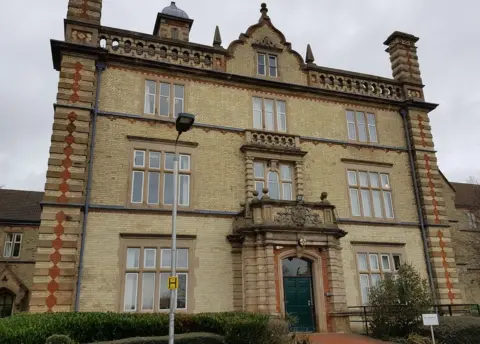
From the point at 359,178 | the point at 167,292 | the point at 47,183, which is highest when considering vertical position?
the point at 359,178

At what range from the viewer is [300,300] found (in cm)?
1750

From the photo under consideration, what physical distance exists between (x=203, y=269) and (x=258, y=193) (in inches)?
166

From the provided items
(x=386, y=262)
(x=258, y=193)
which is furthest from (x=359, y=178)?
(x=258, y=193)

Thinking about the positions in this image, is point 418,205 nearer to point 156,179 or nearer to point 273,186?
point 273,186

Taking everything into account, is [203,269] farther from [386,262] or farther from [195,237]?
[386,262]

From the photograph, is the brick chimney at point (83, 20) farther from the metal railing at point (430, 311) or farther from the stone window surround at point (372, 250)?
the metal railing at point (430, 311)

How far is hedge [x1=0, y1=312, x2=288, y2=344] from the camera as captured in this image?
11680 mm

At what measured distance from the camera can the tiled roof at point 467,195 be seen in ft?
140

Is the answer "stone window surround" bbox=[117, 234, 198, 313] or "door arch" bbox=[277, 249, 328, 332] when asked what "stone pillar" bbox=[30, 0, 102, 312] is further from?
"door arch" bbox=[277, 249, 328, 332]

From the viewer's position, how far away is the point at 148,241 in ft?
55.8

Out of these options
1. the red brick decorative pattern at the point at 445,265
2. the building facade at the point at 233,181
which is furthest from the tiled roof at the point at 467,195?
the building facade at the point at 233,181

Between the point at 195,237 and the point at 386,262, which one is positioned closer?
the point at 195,237

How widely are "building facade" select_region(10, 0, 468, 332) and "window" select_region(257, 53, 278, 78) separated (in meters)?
0.09

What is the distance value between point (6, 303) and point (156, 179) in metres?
23.4
